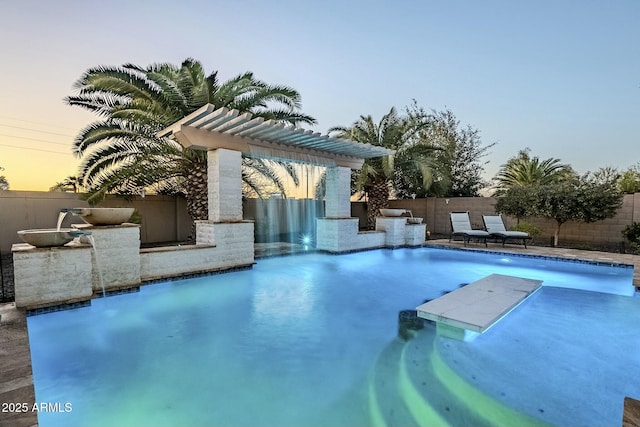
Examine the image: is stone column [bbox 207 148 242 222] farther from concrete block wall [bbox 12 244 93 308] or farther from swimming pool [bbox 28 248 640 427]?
concrete block wall [bbox 12 244 93 308]

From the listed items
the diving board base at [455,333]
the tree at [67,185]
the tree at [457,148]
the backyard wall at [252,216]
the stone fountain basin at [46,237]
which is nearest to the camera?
the diving board base at [455,333]

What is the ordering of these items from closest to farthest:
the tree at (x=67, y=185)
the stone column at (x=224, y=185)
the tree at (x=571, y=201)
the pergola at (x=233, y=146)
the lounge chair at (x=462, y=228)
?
the pergola at (x=233, y=146)
the stone column at (x=224, y=185)
the tree at (x=571, y=201)
the tree at (x=67, y=185)
the lounge chair at (x=462, y=228)

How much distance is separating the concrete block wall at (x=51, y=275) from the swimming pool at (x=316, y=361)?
0.98 ft

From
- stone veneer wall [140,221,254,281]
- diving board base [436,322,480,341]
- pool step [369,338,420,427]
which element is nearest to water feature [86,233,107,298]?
stone veneer wall [140,221,254,281]

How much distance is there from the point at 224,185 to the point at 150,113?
131 inches

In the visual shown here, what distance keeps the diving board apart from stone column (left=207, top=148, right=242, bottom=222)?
4673mm

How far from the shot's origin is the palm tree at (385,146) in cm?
1273

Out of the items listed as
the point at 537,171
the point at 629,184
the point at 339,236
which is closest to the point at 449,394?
the point at 339,236

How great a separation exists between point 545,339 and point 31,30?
11.8 metres

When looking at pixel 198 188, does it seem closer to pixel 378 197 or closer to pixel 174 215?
pixel 174 215

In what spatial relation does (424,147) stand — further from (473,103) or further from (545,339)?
(545,339)

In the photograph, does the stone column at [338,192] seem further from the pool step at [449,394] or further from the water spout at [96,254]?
the pool step at [449,394]

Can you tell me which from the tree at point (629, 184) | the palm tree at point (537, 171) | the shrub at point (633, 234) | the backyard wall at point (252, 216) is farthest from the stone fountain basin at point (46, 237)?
the tree at point (629, 184)

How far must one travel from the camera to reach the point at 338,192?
9.66 metres
